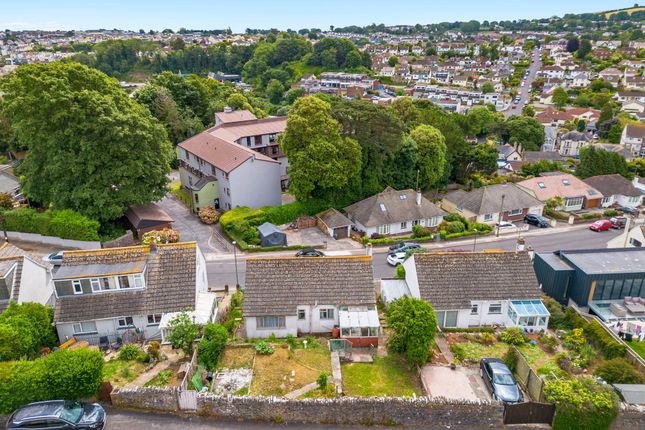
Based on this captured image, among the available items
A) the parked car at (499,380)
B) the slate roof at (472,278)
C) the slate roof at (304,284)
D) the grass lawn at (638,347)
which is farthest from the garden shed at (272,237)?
the grass lawn at (638,347)

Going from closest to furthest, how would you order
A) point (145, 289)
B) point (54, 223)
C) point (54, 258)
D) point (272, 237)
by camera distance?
point (145, 289), point (54, 258), point (54, 223), point (272, 237)

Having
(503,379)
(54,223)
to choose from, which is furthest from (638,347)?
(54,223)

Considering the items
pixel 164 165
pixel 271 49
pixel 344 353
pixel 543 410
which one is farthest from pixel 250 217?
pixel 271 49

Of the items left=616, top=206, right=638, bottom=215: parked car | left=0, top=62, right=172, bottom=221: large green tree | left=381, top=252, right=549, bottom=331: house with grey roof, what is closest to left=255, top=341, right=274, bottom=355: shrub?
left=381, top=252, right=549, bottom=331: house with grey roof

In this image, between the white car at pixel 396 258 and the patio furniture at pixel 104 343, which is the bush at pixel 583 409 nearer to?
the white car at pixel 396 258

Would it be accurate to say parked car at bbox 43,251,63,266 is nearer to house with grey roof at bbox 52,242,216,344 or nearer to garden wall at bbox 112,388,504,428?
house with grey roof at bbox 52,242,216,344

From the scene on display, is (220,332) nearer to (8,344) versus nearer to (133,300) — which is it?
(133,300)

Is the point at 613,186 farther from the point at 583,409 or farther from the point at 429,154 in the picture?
the point at 583,409
